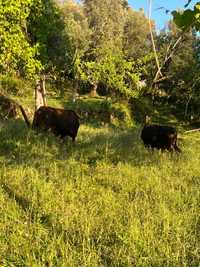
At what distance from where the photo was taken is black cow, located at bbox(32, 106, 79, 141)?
20.8 meters

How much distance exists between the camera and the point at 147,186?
405 inches

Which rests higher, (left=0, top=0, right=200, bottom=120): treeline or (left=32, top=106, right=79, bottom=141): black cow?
(left=0, top=0, right=200, bottom=120): treeline

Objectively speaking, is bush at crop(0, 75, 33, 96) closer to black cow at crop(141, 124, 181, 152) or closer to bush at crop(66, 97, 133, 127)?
bush at crop(66, 97, 133, 127)

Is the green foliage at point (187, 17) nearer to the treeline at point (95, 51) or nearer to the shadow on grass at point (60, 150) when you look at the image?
the treeline at point (95, 51)

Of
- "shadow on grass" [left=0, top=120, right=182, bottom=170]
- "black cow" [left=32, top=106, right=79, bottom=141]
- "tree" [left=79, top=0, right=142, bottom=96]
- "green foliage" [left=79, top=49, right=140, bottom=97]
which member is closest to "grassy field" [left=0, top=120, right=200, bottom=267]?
"shadow on grass" [left=0, top=120, right=182, bottom=170]

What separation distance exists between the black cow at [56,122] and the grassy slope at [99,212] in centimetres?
659

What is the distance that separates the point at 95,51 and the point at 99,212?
→ 42496mm

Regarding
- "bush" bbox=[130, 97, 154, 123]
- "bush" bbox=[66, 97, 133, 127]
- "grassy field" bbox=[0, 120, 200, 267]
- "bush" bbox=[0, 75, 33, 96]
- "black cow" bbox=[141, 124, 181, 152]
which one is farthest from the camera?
"bush" bbox=[130, 97, 154, 123]

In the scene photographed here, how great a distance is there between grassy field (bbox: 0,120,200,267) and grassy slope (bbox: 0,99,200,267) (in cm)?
1

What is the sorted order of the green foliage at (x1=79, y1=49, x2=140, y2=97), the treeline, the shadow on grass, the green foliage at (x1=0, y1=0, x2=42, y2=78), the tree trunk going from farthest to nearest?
1. the green foliage at (x1=79, y1=49, x2=140, y2=97)
2. the tree trunk
3. the treeline
4. the green foliage at (x1=0, y1=0, x2=42, y2=78)
5. the shadow on grass

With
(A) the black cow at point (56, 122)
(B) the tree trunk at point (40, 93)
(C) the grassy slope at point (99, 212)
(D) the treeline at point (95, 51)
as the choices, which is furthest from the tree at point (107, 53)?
(C) the grassy slope at point (99, 212)

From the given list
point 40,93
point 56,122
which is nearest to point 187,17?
point 56,122

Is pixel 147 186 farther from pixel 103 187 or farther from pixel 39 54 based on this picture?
pixel 39 54

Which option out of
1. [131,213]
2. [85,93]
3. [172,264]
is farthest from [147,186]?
[85,93]
